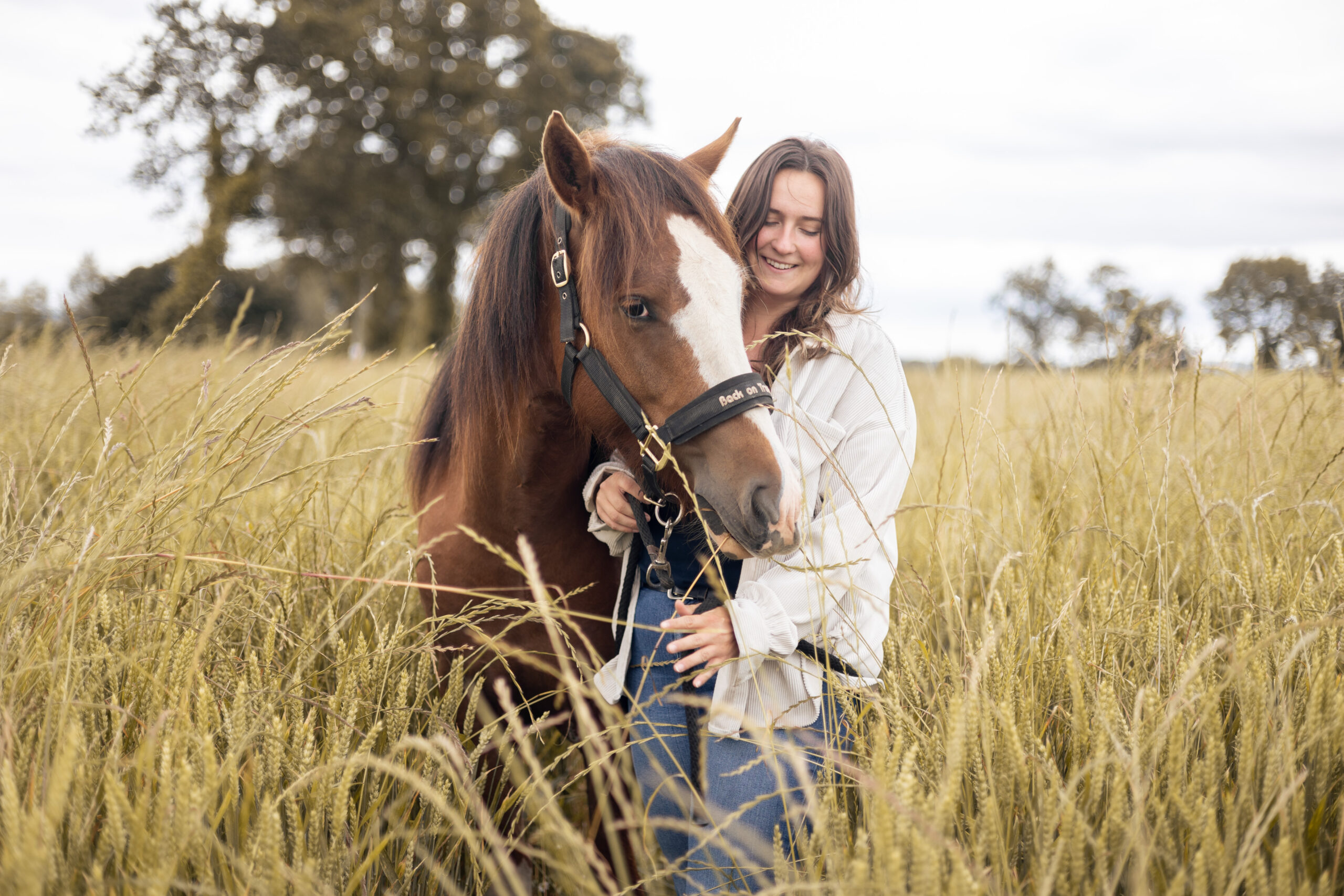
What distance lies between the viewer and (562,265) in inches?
66.2

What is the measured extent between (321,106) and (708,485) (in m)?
20.8

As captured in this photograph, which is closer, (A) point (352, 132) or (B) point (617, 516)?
(B) point (617, 516)

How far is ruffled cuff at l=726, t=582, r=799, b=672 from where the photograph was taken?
151cm

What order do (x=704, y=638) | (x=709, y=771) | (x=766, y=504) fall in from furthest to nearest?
(x=709, y=771) < (x=704, y=638) < (x=766, y=504)

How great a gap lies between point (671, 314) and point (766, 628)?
2.49 feet

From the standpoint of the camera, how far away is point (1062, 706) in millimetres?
1460

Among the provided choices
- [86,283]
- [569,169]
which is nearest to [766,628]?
[569,169]

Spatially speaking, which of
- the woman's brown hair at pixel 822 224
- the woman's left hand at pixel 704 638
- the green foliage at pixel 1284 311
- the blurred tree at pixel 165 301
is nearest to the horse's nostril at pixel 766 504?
the woman's left hand at pixel 704 638

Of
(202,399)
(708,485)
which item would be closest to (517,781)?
(708,485)

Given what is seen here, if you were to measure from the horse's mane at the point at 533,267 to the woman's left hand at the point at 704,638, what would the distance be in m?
0.67

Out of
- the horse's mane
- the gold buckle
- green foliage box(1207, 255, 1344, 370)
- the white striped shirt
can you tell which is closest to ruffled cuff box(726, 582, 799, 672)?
the white striped shirt

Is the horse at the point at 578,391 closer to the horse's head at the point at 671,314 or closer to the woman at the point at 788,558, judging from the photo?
the horse's head at the point at 671,314

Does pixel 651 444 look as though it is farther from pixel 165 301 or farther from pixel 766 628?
pixel 165 301

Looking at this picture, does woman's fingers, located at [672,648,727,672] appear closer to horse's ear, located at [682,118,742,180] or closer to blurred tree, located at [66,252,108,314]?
horse's ear, located at [682,118,742,180]
